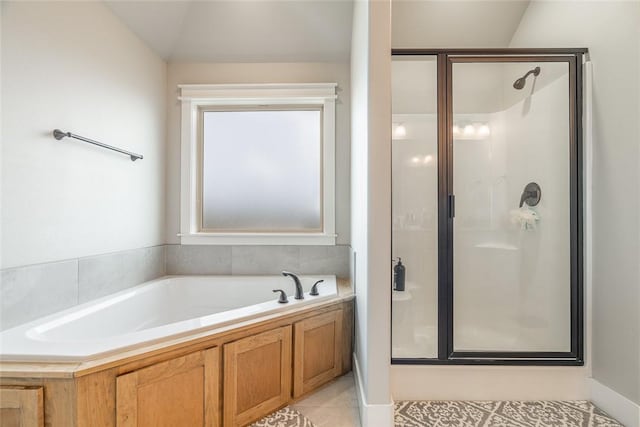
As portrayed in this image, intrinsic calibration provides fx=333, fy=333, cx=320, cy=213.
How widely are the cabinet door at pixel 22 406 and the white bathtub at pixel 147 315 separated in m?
0.11

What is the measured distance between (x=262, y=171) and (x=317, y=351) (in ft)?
5.44

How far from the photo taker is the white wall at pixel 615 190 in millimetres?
1733

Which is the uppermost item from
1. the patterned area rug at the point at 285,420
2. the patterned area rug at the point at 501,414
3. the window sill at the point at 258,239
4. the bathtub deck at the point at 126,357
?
the window sill at the point at 258,239

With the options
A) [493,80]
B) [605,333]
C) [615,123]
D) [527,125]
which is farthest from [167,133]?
[605,333]

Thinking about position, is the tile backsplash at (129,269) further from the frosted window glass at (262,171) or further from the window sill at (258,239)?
the frosted window glass at (262,171)

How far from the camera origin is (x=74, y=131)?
1.94m

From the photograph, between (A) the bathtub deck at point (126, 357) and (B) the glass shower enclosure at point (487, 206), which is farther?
(B) the glass shower enclosure at point (487, 206)

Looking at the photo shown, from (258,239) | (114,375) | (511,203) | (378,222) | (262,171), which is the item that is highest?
(262,171)

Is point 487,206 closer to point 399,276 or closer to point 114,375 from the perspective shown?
point 399,276

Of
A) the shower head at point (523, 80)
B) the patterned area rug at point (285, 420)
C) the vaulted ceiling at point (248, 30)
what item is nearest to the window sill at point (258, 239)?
the patterned area rug at point (285, 420)

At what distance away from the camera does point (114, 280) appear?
2.27 meters

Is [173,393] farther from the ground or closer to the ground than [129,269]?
closer to the ground

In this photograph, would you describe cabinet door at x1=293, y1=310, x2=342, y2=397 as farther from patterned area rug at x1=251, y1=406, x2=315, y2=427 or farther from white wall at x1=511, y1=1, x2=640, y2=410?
white wall at x1=511, y1=1, x2=640, y2=410

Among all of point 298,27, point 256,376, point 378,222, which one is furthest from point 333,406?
point 298,27
